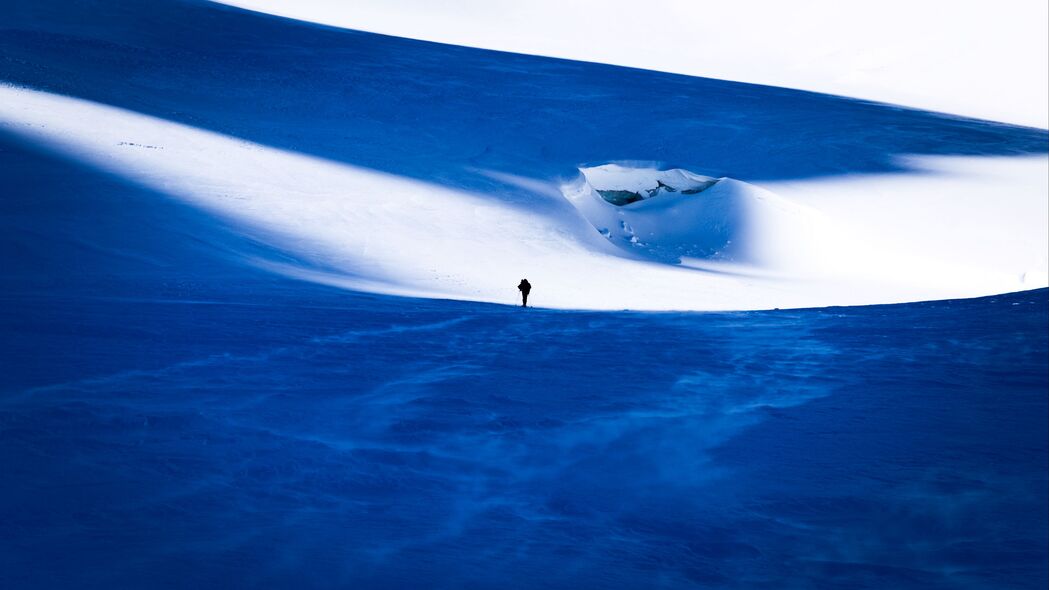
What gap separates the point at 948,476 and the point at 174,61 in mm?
9428

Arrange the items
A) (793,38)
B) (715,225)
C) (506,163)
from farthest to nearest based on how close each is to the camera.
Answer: (793,38) < (506,163) < (715,225)

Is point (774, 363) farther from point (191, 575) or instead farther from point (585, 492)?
point (191, 575)

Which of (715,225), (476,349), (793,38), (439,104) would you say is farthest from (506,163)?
(793,38)

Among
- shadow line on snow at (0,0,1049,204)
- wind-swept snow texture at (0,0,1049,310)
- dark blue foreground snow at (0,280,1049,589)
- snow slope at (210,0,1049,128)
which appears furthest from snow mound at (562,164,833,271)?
snow slope at (210,0,1049,128)

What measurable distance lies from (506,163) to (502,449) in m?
6.00

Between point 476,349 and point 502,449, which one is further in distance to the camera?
point 476,349

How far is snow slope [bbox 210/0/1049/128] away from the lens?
49.2 ft

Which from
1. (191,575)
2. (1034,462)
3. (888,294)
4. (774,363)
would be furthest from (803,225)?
(191,575)

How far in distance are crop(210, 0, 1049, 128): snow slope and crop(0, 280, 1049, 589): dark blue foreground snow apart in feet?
34.1

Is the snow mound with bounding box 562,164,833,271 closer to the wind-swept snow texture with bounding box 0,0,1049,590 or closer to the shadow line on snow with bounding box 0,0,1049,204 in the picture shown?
the wind-swept snow texture with bounding box 0,0,1049,590

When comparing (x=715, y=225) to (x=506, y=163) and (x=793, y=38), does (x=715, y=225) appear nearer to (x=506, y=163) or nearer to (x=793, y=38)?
(x=506, y=163)

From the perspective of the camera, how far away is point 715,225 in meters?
9.19

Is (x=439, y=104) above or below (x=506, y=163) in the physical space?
above

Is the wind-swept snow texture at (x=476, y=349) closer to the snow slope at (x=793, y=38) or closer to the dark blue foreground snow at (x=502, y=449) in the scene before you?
the dark blue foreground snow at (x=502, y=449)
